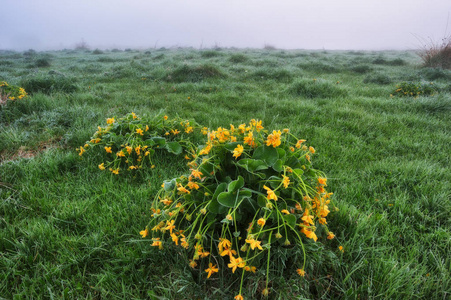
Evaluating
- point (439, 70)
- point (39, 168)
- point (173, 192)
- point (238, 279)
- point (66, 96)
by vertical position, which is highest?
point (439, 70)

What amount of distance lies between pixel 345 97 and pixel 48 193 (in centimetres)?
563

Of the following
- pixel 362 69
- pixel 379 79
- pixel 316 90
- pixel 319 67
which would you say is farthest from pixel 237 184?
pixel 362 69

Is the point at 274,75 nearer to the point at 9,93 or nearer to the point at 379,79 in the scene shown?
the point at 379,79

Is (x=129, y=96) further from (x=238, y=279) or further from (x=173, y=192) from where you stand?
(x=238, y=279)

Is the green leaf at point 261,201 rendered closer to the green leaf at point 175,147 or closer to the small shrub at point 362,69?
the green leaf at point 175,147

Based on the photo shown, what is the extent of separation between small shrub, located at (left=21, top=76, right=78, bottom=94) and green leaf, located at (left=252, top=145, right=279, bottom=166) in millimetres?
5803

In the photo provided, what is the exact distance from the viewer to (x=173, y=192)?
143 centimetres

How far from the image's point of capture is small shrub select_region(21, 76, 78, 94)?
5347 mm

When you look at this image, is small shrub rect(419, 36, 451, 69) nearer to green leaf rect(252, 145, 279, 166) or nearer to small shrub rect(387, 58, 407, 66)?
small shrub rect(387, 58, 407, 66)

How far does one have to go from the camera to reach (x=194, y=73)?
727 centimetres

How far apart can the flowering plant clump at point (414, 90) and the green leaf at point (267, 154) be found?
222 inches

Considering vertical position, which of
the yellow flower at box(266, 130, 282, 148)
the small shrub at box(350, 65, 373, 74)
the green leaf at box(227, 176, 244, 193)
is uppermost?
the small shrub at box(350, 65, 373, 74)

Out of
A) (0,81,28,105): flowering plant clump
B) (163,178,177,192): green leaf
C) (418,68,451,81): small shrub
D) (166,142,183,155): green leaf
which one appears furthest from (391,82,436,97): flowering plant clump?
(0,81,28,105): flowering plant clump

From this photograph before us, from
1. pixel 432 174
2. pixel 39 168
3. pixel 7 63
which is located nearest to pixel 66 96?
pixel 39 168
